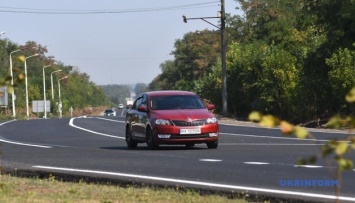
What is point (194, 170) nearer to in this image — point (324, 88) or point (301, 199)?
point (301, 199)

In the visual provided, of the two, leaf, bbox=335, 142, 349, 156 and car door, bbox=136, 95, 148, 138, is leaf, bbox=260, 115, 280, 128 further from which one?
car door, bbox=136, 95, 148, 138

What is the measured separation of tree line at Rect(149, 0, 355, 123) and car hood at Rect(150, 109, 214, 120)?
19685 millimetres

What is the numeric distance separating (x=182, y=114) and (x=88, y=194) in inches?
418

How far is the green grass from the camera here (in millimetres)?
10875

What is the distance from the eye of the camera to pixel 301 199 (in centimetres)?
1072

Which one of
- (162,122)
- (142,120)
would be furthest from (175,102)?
(162,122)

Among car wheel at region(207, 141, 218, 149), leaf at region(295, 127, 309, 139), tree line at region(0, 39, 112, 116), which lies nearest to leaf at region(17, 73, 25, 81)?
leaf at region(295, 127, 309, 139)

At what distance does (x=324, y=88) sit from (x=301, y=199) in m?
34.7

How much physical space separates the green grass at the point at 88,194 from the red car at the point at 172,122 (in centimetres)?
853

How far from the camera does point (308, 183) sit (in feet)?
41.5

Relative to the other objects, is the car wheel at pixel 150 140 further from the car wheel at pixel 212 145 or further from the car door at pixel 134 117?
the car wheel at pixel 212 145

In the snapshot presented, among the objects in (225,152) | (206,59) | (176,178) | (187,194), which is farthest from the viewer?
(206,59)

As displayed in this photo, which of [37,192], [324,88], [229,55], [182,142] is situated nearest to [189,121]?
[182,142]

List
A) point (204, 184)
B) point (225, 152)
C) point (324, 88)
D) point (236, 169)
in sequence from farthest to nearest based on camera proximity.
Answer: point (324, 88)
point (225, 152)
point (236, 169)
point (204, 184)
